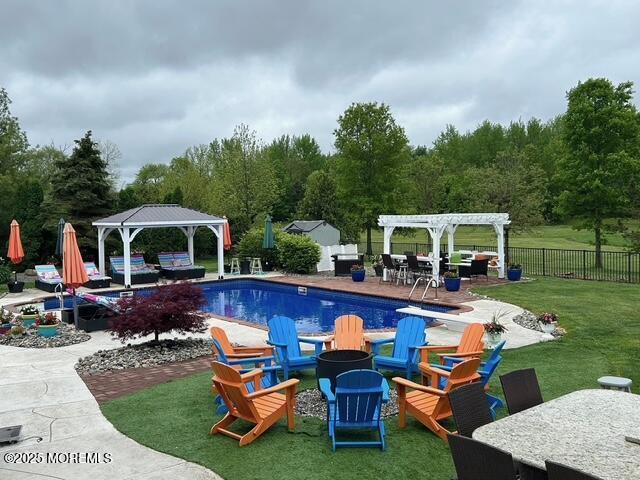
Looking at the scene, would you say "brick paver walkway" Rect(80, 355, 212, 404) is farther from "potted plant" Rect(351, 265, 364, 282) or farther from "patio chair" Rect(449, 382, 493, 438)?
"potted plant" Rect(351, 265, 364, 282)

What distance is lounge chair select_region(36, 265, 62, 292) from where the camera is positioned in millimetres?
17734

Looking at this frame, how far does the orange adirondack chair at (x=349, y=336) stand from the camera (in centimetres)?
787

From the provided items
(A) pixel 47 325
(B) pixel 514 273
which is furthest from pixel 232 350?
(B) pixel 514 273

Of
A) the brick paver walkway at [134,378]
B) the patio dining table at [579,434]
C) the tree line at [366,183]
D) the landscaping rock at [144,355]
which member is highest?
the tree line at [366,183]

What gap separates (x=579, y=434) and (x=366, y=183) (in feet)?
76.3

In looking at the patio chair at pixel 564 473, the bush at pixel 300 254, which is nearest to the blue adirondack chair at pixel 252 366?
the patio chair at pixel 564 473

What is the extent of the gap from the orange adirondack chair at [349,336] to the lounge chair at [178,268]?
13.8 metres

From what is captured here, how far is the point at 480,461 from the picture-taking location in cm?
Answer: 308

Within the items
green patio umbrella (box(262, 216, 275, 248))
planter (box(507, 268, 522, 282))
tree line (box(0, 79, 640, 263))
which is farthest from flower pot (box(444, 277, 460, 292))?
green patio umbrella (box(262, 216, 275, 248))

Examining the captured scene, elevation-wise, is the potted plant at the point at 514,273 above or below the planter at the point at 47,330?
above

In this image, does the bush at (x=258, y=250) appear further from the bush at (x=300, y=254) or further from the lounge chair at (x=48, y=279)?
the lounge chair at (x=48, y=279)

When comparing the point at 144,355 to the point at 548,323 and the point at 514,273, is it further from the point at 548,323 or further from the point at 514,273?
the point at 514,273

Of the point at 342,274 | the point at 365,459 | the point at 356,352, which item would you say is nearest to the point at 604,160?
the point at 342,274

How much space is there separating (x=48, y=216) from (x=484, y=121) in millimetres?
58323
